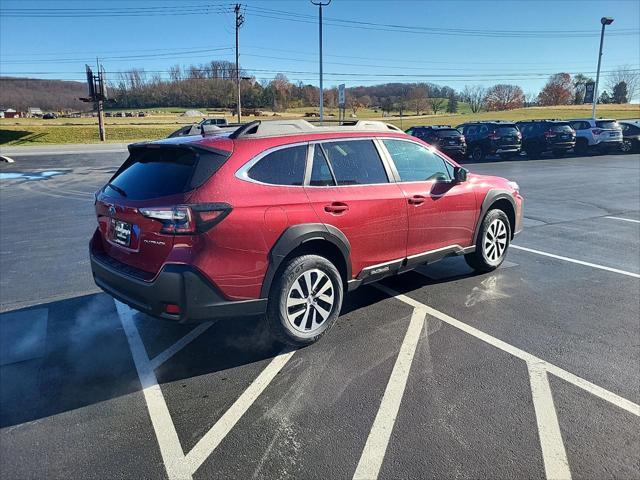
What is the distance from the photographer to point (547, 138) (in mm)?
23453

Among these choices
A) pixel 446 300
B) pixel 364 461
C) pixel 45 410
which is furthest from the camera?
pixel 446 300

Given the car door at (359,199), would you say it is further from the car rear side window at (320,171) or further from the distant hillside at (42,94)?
the distant hillside at (42,94)

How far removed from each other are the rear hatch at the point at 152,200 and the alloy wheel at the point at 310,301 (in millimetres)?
1033

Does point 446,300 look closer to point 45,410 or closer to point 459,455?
point 459,455

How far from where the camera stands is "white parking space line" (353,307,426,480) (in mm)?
2504

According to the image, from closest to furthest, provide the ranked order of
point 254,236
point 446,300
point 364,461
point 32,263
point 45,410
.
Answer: point 364,461
point 45,410
point 254,236
point 446,300
point 32,263

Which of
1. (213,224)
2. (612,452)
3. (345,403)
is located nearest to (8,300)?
(213,224)

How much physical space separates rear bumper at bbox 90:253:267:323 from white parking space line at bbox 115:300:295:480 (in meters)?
0.50

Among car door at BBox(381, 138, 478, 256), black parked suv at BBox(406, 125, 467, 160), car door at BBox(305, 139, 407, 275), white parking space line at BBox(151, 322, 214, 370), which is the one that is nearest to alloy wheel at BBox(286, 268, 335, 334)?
car door at BBox(305, 139, 407, 275)

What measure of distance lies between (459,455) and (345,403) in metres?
0.79

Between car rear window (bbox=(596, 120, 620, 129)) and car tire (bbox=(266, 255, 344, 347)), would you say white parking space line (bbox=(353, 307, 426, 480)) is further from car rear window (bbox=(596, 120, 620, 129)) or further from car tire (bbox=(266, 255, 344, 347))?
car rear window (bbox=(596, 120, 620, 129))

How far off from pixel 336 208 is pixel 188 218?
1247mm

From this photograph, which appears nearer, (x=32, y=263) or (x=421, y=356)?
(x=421, y=356)

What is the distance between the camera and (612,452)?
2580 millimetres
